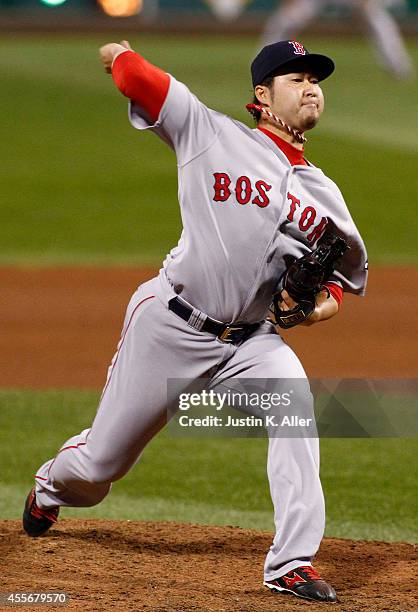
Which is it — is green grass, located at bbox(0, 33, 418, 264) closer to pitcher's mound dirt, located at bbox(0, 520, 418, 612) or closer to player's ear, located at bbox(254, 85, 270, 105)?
pitcher's mound dirt, located at bbox(0, 520, 418, 612)

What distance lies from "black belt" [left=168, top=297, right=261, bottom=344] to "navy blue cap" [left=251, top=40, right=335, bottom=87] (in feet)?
2.91

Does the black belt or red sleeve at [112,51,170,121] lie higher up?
red sleeve at [112,51,170,121]

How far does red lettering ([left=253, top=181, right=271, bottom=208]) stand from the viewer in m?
4.38

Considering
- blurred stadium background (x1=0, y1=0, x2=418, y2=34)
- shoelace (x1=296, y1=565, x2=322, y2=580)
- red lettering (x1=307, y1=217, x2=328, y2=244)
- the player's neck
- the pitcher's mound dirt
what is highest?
blurred stadium background (x1=0, y1=0, x2=418, y2=34)

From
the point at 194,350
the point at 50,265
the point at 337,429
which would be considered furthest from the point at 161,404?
the point at 50,265

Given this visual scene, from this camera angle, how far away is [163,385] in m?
4.50

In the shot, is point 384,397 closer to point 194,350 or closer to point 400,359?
point 400,359

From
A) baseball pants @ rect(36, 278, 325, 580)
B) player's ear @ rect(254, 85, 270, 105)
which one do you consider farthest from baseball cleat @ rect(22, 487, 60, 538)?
player's ear @ rect(254, 85, 270, 105)

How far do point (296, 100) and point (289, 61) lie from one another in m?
0.14

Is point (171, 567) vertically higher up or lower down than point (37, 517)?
lower down

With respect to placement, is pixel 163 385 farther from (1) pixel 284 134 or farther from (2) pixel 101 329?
(2) pixel 101 329

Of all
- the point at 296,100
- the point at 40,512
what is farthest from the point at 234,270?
the point at 40,512

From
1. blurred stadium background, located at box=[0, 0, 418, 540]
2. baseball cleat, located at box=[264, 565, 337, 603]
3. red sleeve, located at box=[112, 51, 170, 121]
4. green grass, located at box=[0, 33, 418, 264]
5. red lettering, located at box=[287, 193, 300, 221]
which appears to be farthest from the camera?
green grass, located at box=[0, 33, 418, 264]

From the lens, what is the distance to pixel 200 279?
443 centimetres
